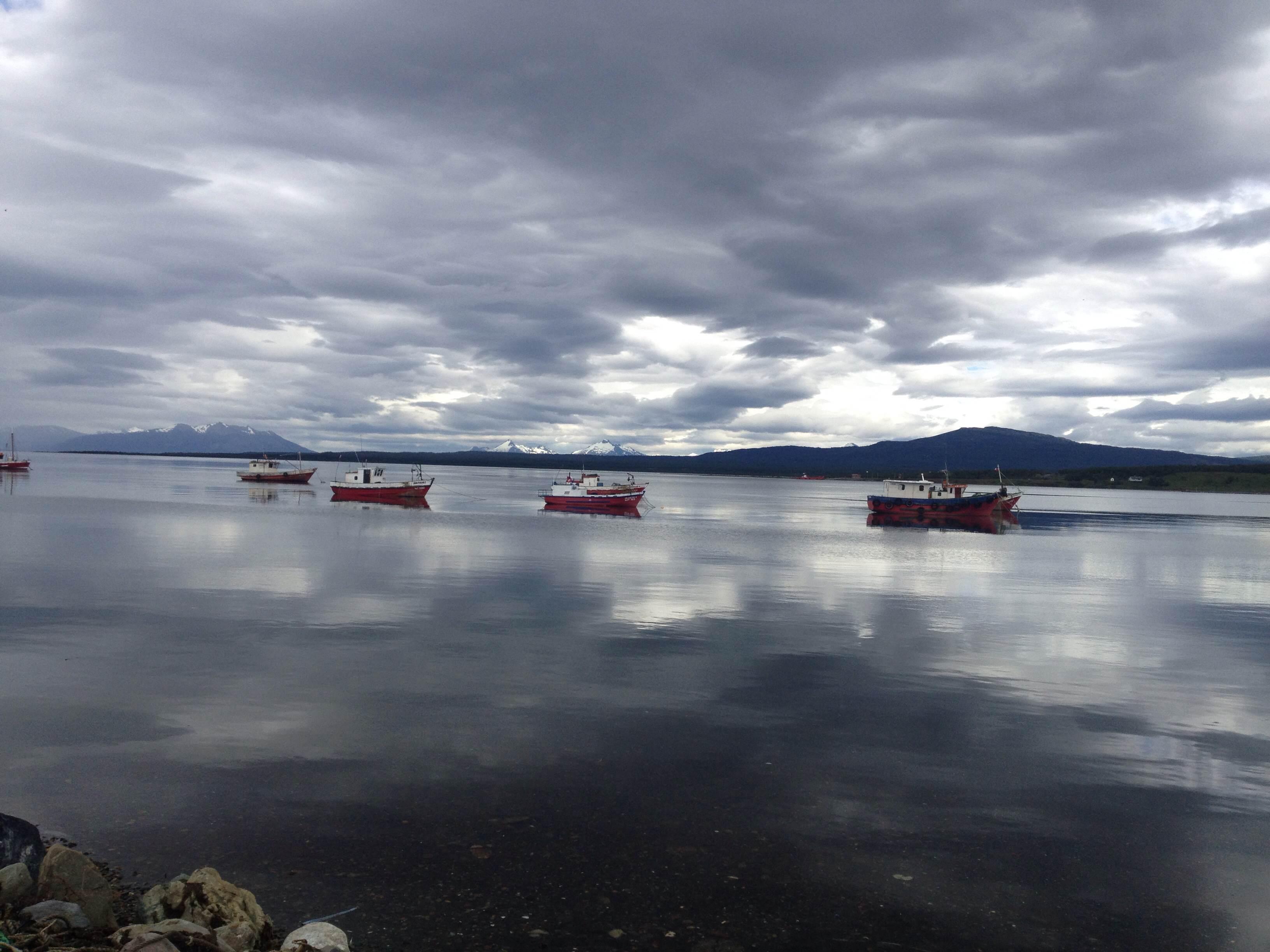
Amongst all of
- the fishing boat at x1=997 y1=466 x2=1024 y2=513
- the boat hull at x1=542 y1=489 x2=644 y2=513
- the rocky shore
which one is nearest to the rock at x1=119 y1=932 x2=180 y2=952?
the rocky shore

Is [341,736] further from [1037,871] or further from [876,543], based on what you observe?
[876,543]

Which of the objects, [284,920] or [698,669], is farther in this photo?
[698,669]

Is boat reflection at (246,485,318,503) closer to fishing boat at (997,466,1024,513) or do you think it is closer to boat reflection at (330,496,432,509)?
boat reflection at (330,496,432,509)

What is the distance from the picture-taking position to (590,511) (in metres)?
94.4

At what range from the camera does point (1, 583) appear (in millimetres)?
29344

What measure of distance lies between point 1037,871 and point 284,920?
307 inches

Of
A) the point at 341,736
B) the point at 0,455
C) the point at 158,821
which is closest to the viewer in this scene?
the point at 158,821

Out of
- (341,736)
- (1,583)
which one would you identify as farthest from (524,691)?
(1,583)

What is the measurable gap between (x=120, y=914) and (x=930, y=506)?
9623 centimetres

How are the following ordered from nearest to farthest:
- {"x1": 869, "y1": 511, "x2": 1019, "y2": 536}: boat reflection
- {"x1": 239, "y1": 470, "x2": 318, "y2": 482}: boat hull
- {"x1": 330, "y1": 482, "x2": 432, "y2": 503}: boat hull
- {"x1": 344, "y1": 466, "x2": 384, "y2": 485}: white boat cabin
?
{"x1": 869, "y1": 511, "x2": 1019, "y2": 536}: boat reflection → {"x1": 330, "y1": 482, "x2": 432, "y2": 503}: boat hull → {"x1": 344, "y1": 466, "x2": 384, "y2": 485}: white boat cabin → {"x1": 239, "y1": 470, "x2": 318, "y2": 482}: boat hull

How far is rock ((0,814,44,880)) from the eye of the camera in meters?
8.51

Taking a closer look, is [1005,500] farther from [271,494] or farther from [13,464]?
[13,464]

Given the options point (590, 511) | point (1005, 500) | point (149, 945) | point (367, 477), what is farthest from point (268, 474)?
point (149, 945)

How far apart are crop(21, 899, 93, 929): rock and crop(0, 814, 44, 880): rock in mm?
738
